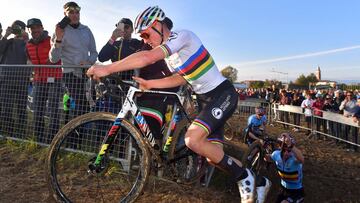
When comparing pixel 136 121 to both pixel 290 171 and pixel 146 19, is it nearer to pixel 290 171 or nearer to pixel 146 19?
pixel 146 19

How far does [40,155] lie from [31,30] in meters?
2.33

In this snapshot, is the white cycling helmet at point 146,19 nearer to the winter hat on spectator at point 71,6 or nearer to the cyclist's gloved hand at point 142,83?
the cyclist's gloved hand at point 142,83

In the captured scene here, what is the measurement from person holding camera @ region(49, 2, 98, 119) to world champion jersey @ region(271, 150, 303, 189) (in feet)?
12.9

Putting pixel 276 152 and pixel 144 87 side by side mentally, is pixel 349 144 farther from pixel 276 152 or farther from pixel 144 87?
pixel 144 87

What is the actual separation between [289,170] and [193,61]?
422 centimetres

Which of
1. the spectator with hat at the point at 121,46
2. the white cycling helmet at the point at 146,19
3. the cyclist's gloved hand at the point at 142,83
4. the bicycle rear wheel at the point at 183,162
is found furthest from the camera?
the spectator with hat at the point at 121,46

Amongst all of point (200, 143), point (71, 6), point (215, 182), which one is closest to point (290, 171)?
point (215, 182)

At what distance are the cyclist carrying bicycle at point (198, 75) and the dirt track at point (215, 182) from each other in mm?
1002

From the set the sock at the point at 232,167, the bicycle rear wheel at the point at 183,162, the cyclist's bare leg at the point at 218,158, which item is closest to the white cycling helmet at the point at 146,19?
the cyclist's bare leg at the point at 218,158

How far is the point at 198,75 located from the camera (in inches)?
139

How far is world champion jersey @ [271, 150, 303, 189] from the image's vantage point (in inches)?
261

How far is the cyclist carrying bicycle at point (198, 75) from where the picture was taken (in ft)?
10.6

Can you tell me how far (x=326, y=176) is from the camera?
817cm

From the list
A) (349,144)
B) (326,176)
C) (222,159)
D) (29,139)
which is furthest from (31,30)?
(349,144)
